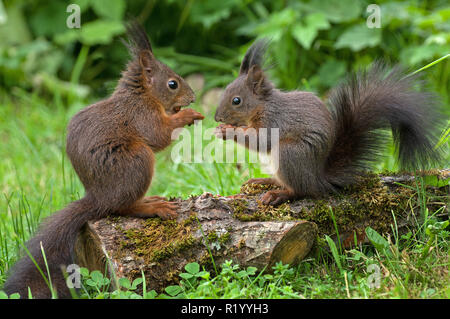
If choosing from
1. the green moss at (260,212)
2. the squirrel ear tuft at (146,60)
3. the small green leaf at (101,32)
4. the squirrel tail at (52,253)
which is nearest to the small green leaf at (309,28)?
the small green leaf at (101,32)

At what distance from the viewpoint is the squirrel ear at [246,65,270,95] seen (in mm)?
2326

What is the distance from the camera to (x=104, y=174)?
2010 millimetres

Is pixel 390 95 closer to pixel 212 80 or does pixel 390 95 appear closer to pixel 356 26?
pixel 356 26

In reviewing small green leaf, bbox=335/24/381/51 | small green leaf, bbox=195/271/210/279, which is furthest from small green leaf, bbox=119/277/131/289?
small green leaf, bbox=335/24/381/51

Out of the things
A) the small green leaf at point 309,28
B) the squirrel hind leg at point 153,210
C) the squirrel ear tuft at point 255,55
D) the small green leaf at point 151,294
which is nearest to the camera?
the small green leaf at point 151,294

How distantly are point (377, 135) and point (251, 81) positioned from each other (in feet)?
1.92

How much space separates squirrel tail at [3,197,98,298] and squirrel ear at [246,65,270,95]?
853 mm

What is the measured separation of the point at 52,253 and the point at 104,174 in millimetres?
346

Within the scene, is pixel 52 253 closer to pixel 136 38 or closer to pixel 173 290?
pixel 173 290

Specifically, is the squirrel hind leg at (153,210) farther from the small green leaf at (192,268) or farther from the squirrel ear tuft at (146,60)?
the squirrel ear tuft at (146,60)

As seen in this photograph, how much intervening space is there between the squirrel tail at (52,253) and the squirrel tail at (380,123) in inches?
40.0

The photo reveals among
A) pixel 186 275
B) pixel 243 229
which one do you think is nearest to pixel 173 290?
pixel 186 275

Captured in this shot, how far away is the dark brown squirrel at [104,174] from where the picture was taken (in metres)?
1.94

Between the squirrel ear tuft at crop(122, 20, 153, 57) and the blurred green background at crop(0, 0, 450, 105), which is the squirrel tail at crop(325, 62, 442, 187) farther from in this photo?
the blurred green background at crop(0, 0, 450, 105)
